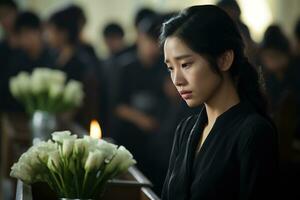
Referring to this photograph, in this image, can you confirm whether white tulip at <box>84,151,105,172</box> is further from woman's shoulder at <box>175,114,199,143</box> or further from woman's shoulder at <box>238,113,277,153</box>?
woman's shoulder at <box>238,113,277,153</box>

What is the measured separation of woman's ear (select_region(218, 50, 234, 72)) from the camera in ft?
8.38

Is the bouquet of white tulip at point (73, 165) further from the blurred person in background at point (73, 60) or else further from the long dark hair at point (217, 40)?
the blurred person in background at point (73, 60)

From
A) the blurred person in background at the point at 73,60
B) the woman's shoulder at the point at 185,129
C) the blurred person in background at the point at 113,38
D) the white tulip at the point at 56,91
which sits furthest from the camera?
the blurred person in background at the point at 113,38

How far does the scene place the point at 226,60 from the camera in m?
2.56

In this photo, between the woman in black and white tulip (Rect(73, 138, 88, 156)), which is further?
white tulip (Rect(73, 138, 88, 156))

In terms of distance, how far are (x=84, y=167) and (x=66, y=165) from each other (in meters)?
0.05

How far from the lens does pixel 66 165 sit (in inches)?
102

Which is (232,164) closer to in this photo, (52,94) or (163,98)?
(52,94)

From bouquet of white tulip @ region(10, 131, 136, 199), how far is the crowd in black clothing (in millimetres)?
3102

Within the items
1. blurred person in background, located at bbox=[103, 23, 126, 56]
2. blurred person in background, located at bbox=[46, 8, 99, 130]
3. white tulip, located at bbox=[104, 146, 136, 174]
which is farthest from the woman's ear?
blurred person in background, located at bbox=[103, 23, 126, 56]

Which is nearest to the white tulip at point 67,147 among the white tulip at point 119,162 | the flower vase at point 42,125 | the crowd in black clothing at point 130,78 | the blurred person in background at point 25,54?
the white tulip at point 119,162

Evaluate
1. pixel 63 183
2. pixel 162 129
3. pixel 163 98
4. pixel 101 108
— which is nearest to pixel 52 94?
pixel 162 129

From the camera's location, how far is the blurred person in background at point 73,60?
686 centimetres

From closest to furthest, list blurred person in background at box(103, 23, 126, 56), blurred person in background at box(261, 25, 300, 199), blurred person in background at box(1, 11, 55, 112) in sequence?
blurred person in background at box(261, 25, 300, 199) → blurred person in background at box(1, 11, 55, 112) → blurred person in background at box(103, 23, 126, 56)
